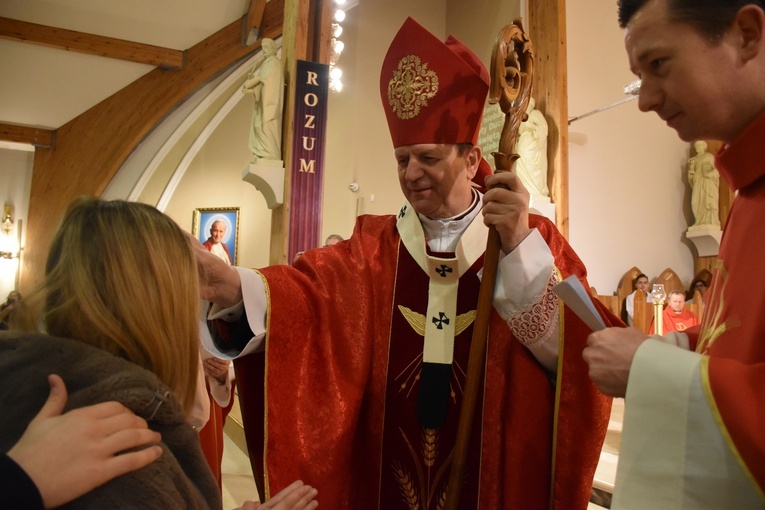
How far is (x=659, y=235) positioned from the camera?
10383 millimetres

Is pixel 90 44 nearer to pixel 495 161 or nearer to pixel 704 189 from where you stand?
pixel 495 161

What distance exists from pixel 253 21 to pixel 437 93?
8.02m

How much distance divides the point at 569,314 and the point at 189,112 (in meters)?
10.0

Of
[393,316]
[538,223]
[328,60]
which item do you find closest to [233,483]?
[393,316]

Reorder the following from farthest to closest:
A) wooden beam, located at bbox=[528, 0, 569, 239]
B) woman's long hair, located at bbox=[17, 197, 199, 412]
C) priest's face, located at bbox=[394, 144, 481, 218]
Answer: wooden beam, located at bbox=[528, 0, 569, 239] → priest's face, located at bbox=[394, 144, 481, 218] → woman's long hair, located at bbox=[17, 197, 199, 412]

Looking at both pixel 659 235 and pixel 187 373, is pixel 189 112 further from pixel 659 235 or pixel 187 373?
pixel 187 373

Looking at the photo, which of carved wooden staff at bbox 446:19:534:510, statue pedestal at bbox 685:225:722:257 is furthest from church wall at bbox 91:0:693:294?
carved wooden staff at bbox 446:19:534:510

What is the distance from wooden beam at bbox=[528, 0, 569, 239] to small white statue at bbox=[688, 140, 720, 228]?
14.7 ft

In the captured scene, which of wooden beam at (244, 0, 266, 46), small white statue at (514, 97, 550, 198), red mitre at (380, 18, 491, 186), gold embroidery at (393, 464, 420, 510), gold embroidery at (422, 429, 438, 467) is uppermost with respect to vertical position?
wooden beam at (244, 0, 266, 46)

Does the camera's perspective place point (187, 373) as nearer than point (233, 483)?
Yes

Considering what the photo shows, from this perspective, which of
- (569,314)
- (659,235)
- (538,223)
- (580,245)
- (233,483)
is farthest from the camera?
(659,235)

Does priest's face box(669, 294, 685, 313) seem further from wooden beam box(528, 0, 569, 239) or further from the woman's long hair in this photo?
the woman's long hair

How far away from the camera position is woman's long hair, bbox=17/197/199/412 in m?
0.97

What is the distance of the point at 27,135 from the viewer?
31.5 ft
